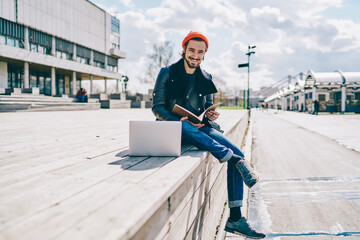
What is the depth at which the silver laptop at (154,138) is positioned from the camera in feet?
7.25

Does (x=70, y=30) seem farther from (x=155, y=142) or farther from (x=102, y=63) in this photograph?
(x=155, y=142)

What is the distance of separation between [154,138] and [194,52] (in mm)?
1200

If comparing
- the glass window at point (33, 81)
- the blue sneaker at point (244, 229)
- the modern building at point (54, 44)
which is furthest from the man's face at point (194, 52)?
the glass window at point (33, 81)

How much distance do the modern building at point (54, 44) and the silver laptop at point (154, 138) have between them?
76.2 feet

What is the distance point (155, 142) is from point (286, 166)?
5300 millimetres

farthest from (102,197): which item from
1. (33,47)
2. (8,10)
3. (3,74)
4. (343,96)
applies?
(343,96)

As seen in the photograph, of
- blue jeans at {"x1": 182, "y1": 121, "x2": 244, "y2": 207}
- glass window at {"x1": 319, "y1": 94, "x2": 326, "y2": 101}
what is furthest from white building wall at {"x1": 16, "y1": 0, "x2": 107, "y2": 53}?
glass window at {"x1": 319, "y1": 94, "x2": 326, "y2": 101}

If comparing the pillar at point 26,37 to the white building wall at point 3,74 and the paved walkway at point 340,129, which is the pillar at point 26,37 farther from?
the paved walkway at point 340,129

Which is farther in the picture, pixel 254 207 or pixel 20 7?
pixel 20 7

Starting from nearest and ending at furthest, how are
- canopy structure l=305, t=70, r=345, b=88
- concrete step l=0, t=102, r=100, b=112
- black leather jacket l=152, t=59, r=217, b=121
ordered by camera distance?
black leather jacket l=152, t=59, r=217, b=121
concrete step l=0, t=102, r=100, b=112
canopy structure l=305, t=70, r=345, b=88

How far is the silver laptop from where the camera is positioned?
7.25 feet

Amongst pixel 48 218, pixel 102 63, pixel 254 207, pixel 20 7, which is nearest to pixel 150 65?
pixel 102 63

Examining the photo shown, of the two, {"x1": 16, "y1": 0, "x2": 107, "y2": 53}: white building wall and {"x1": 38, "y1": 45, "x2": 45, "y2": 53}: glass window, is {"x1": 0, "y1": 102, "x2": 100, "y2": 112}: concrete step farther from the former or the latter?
{"x1": 38, "y1": 45, "x2": 45, "y2": 53}: glass window

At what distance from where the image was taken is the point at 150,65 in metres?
37.3
